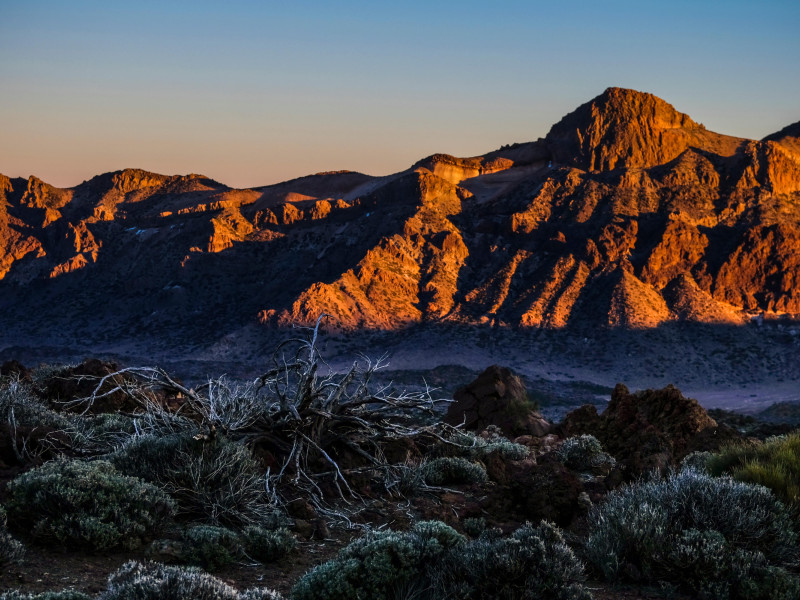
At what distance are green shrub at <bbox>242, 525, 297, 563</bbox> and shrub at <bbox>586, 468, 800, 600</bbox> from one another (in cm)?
226

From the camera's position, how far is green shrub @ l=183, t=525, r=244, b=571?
5.61m

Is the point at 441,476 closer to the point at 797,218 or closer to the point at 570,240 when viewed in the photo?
the point at 570,240

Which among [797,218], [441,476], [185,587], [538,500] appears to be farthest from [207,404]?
[797,218]

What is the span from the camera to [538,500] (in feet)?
24.3

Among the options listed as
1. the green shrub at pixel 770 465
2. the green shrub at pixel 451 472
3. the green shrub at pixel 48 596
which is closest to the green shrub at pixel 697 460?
the green shrub at pixel 770 465

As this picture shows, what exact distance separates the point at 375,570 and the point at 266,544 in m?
1.30

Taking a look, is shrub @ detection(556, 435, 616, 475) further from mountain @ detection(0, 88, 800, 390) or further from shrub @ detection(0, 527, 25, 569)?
mountain @ detection(0, 88, 800, 390)

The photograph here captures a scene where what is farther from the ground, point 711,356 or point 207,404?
point 207,404

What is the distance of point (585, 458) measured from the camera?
10.9 metres

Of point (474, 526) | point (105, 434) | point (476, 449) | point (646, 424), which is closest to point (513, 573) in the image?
point (474, 526)

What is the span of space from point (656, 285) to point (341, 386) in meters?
60.4

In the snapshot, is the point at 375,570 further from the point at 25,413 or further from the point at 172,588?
Result: the point at 25,413

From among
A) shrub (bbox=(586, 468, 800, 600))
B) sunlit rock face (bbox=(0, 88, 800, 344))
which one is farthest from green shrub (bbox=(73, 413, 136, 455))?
sunlit rock face (bbox=(0, 88, 800, 344))

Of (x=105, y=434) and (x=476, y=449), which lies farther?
(x=476, y=449)
